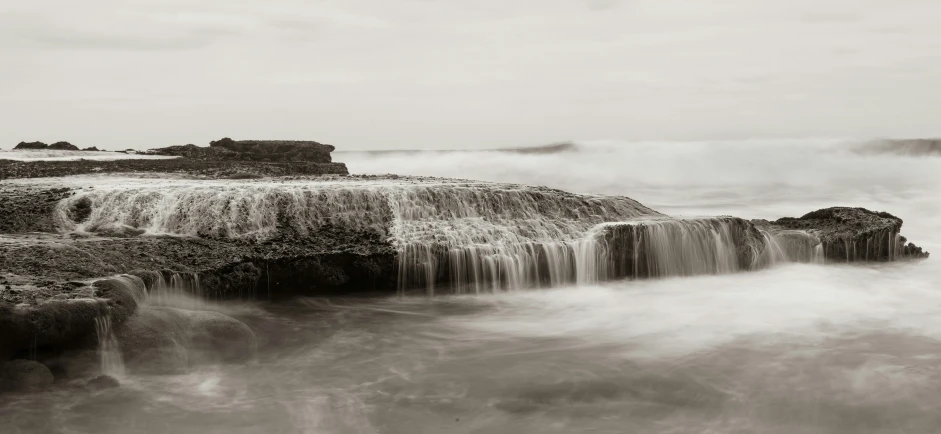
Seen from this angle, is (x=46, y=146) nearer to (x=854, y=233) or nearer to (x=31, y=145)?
(x=31, y=145)

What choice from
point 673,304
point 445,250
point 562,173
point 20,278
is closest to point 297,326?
point 445,250

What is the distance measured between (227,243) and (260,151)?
332 inches

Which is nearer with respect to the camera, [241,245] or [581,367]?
[581,367]

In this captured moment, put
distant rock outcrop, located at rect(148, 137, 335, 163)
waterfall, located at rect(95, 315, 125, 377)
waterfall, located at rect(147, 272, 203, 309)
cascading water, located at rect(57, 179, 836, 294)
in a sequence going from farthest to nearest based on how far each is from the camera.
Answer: distant rock outcrop, located at rect(148, 137, 335, 163), cascading water, located at rect(57, 179, 836, 294), waterfall, located at rect(147, 272, 203, 309), waterfall, located at rect(95, 315, 125, 377)

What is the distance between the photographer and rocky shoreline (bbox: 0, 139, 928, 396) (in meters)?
7.20

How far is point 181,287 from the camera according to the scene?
8602mm

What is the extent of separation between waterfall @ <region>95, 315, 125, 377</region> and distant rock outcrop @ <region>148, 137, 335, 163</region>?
1011cm

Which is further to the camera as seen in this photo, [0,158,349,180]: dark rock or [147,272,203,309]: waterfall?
[0,158,349,180]: dark rock

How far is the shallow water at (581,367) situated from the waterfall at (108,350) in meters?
0.29

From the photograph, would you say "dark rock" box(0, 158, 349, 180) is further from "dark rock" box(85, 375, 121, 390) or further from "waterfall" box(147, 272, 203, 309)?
"dark rock" box(85, 375, 121, 390)

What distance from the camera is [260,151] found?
17688 millimetres

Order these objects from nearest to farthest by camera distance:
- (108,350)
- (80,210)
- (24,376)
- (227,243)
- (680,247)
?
(24,376)
(108,350)
(227,243)
(80,210)
(680,247)

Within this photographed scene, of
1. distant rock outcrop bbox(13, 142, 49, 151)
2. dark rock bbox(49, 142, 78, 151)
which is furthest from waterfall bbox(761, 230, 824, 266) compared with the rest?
distant rock outcrop bbox(13, 142, 49, 151)

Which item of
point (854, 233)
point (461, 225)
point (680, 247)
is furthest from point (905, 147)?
point (461, 225)
